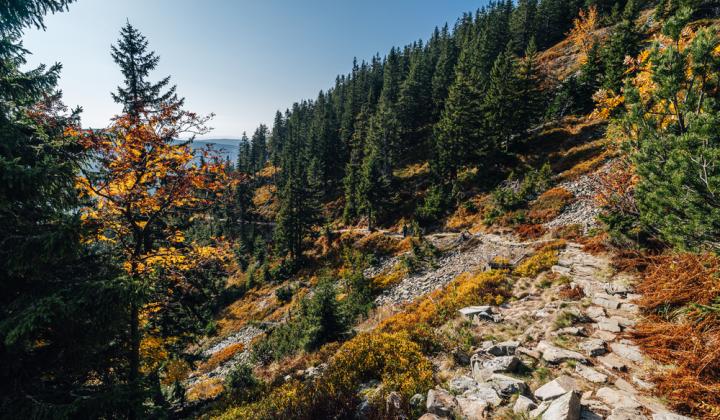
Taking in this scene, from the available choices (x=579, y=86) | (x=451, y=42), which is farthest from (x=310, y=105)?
(x=579, y=86)

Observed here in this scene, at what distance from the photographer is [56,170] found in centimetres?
448

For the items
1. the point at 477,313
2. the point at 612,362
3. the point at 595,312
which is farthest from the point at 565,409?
the point at 477,313

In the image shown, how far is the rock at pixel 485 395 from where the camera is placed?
16.0 ft

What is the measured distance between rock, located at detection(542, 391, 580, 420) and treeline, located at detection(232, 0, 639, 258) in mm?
30899

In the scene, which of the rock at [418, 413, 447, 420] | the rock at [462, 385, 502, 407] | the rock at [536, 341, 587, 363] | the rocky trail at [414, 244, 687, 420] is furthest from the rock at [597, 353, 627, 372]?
the rock at [418, 413, 447, 420]

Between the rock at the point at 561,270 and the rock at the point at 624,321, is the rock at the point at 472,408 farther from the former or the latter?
the rock at the point at 561,270

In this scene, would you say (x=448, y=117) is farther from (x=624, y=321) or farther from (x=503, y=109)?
(x=624, y=321)

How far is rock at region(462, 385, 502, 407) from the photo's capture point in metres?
4.89

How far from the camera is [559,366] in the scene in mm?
5785

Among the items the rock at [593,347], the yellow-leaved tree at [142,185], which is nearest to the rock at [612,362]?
the rock at [593,347]

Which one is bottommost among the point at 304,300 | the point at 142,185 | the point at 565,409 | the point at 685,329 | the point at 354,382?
the point at 304,300

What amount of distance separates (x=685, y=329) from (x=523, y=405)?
4.11 metres

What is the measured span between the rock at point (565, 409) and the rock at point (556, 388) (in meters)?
0.49

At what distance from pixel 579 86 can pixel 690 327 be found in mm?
45150
